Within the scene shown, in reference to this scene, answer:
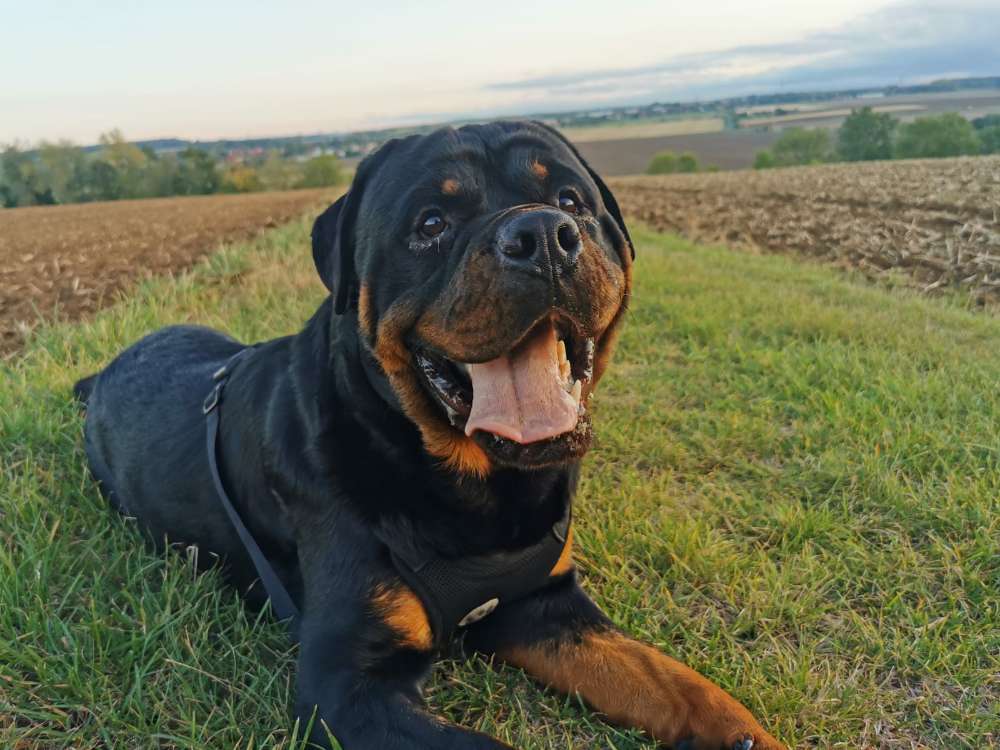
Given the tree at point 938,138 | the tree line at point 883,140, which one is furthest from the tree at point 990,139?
the tree at point 938,138

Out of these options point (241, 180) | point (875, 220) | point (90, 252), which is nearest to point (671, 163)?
point (241, 180)

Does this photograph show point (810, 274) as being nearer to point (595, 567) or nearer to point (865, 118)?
point (595, 567)

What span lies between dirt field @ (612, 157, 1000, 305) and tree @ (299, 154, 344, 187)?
37.6 metres

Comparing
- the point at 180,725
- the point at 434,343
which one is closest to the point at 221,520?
the point at 180,725

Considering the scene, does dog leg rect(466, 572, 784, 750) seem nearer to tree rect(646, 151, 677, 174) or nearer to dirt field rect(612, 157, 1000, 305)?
dirt field rect(612, 157, 1000, 305)

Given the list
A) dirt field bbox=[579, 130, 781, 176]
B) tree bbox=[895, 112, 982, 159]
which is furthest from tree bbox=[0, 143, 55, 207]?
tree bbox=[895, 112, 982, 159]

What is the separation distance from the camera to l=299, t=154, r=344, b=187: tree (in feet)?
184

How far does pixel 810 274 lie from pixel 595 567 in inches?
285

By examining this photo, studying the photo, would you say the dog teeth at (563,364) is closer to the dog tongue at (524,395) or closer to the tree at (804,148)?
the dog tongue at (524,395)

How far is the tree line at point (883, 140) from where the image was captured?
45.8 m

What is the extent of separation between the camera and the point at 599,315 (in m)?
2.11

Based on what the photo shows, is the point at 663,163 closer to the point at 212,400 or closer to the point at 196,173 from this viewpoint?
the point at 196,173

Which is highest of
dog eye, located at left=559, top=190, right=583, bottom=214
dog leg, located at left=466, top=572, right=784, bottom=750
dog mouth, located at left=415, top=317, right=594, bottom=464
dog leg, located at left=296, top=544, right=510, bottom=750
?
dog eye, located at left=559, top=190, right=583, bottom=214

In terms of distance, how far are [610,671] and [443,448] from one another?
2.76 ft
